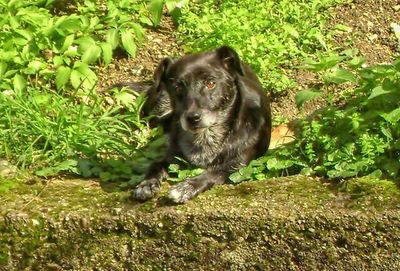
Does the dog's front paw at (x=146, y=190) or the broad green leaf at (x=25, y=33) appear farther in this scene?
the broad green leaf at (x=25, y=33)

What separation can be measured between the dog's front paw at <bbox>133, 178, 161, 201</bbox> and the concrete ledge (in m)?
0.05

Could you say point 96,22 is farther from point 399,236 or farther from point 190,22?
point 399,236

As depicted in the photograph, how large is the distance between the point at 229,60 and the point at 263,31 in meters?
1.44

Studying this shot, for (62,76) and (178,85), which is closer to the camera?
(178,85)

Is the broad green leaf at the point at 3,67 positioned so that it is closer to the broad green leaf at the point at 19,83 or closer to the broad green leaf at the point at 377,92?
the broad green leaf at the point at 19,83

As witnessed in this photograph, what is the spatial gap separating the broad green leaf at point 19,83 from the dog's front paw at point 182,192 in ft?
5.68

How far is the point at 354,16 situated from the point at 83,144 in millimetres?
2579

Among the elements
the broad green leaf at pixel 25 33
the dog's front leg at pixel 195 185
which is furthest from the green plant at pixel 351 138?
the broad green leaf at pixel 25 33

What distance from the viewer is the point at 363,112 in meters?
5.33

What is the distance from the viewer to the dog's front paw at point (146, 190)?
16.6ft

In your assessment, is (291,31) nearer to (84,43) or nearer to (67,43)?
(84,43)

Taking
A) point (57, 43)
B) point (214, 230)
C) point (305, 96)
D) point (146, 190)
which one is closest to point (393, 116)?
point (305, 96)

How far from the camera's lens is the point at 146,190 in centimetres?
508

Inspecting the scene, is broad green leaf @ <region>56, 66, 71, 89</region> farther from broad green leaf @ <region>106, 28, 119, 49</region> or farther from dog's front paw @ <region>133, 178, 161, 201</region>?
dog's front paw @ <region>133, 178, 161, 201</region>
